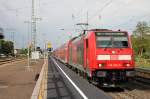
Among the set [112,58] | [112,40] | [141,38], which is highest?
[141,38]

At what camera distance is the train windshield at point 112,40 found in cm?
1939

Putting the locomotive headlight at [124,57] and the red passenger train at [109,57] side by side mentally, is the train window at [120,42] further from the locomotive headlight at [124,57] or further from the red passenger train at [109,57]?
the locomotive headlight at [124,57]

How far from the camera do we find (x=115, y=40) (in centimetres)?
1952

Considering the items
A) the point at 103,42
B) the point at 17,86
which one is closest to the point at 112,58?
the point at 103,42

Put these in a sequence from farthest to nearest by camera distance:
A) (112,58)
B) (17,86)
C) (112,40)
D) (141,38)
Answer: (141,38), (17,86), (112,40), (112,58)

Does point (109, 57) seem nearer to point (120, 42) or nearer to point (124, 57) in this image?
point (124, 57)

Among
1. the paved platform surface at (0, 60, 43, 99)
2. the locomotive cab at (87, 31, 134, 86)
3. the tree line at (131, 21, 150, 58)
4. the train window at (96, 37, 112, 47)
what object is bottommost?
the paved platform surface at (0, 60, 43, 99)

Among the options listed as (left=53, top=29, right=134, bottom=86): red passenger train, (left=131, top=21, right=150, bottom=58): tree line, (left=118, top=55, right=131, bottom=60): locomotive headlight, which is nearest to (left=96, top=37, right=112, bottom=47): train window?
(left=53, top=29, right=134, bottom=86): red passenger train

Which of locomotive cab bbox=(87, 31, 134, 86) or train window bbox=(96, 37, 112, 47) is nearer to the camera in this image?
locomotive cab bbox=(87, 31, 134, 86)

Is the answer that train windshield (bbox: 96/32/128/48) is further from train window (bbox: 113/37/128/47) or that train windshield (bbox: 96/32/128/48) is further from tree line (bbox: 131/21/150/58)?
tree line (bbox: 131/21/150/58)

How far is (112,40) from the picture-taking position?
1950 centimetres

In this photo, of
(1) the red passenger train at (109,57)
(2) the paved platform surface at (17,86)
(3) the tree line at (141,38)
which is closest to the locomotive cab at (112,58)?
(1) the red passenger train at (109,57)

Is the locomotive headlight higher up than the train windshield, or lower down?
lower down

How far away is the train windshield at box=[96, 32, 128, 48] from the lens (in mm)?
19391
